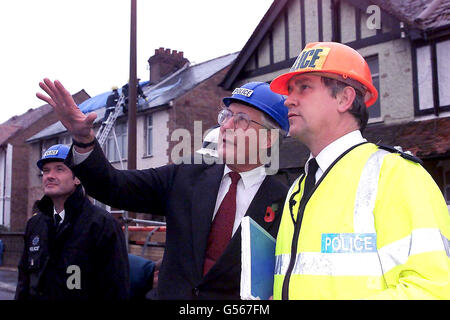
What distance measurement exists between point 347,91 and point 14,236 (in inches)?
837

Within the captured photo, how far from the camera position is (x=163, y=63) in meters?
26.6

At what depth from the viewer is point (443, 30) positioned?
12.3 metres

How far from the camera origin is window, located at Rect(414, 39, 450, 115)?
12383 mm

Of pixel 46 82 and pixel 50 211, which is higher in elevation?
pixel 46 82

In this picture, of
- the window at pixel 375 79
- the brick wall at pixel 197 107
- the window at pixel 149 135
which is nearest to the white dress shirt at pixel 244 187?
the window at pixel 375 79

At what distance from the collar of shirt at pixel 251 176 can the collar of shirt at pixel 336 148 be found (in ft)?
2.32

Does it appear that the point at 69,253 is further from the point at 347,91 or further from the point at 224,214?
the point at 347,91

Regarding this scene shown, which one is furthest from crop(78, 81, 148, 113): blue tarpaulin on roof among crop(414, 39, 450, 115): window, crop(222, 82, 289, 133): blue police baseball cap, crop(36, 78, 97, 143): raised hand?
crop(36, 78, 97, 143): raised hand

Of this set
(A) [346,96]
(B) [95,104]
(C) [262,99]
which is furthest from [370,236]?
(B) [95,104]

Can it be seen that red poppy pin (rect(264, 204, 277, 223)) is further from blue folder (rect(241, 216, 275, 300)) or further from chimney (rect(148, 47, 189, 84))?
chimney (rect(148, 47, 189, 84))

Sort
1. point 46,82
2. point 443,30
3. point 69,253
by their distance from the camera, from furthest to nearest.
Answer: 1. point 443,30
2. point 69,253
3. point 46,82

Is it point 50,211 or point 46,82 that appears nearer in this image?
point 46,82
